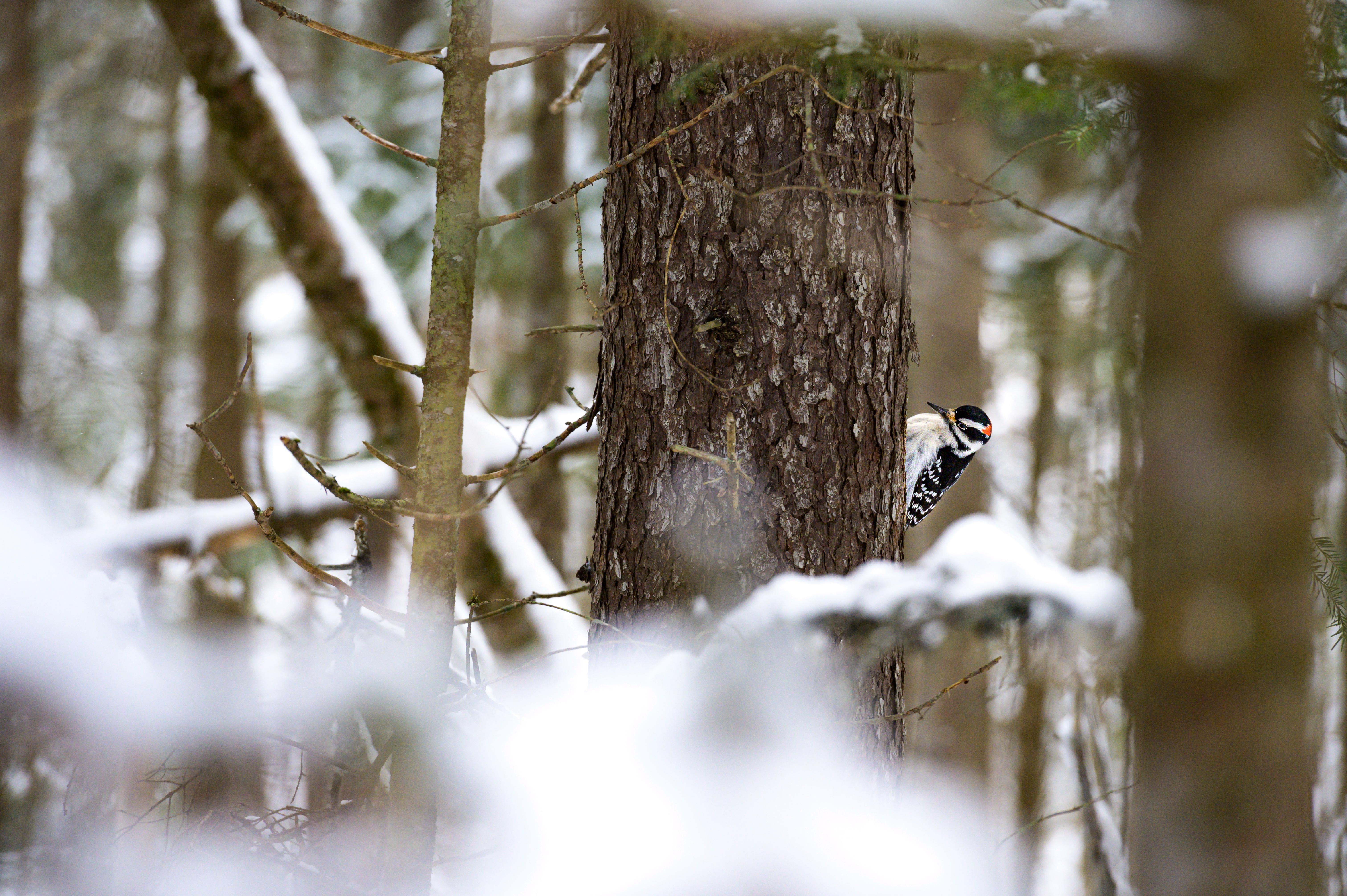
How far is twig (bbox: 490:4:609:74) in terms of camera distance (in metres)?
1.87

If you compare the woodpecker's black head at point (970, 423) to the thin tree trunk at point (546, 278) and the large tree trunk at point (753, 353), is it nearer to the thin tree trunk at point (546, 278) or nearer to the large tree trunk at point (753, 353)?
the thin tree trunk at point (546, 278)

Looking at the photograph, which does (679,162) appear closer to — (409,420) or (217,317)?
(409,420)

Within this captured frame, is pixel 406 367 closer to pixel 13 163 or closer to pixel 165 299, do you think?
pixel 13 163

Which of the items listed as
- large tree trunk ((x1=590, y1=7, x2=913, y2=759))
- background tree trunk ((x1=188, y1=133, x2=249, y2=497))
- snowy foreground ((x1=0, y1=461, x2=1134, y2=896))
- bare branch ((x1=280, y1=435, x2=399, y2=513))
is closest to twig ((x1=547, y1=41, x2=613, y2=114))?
large tree trunk ((x1=590, y1=7, x2=913, y2=759))

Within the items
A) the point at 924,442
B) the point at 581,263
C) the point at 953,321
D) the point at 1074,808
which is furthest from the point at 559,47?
the point at 953,321

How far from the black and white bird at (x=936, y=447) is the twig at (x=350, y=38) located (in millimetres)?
4057

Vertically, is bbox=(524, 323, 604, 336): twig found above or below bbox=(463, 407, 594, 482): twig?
above

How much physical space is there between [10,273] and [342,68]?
3183mm

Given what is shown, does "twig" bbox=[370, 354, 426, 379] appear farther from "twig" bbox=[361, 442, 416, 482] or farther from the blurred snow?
the blurred snow

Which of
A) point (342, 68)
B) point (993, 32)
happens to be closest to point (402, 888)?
point (993, 32)

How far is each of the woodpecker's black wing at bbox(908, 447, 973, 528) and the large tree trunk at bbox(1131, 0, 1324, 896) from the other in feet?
14.5

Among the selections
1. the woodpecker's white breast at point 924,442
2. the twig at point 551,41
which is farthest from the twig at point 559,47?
the woodpecker's white breast at point 924,442

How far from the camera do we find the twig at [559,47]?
1.87 m

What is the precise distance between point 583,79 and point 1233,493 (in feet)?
8.41
